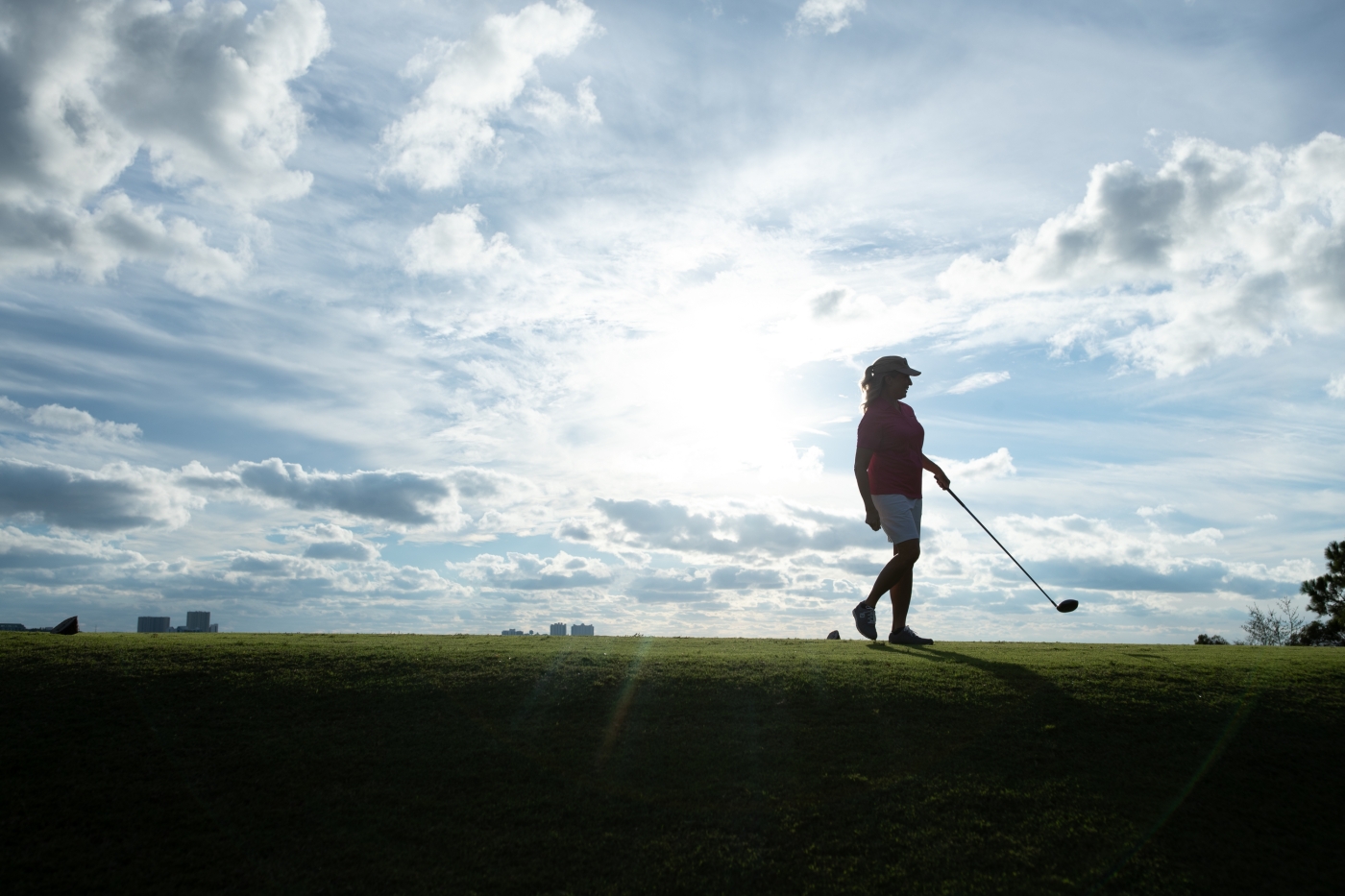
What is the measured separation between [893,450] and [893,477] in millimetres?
375

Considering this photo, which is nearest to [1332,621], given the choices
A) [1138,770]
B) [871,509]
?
[871,509]

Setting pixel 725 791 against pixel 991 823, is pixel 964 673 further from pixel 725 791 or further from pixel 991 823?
pixel 725 791

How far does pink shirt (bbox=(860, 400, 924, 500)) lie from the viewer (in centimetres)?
1058

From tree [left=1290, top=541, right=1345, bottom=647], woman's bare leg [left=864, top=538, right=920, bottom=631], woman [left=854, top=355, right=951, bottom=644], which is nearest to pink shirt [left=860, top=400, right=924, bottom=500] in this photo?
woman [left=854, top=355, right=951, bottom=644]

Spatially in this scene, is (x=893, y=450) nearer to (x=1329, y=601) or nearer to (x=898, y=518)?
(x=898, y=518)

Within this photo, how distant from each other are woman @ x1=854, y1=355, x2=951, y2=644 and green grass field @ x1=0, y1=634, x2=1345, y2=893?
202cm

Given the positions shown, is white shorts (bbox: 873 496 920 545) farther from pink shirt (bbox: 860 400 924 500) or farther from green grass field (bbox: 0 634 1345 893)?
green grass field (bbox: 0 634 1345 893)

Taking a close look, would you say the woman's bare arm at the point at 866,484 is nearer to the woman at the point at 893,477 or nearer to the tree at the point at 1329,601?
the woman at the point at 893,477

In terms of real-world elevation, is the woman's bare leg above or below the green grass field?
above

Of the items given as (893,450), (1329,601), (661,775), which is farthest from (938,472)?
(1329,601)

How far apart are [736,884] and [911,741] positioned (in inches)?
87.2

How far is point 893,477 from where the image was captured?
34.7ft

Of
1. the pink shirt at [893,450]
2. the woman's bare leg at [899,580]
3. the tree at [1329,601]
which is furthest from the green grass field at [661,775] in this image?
the tree at [1329,601]

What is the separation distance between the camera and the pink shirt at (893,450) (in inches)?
416
